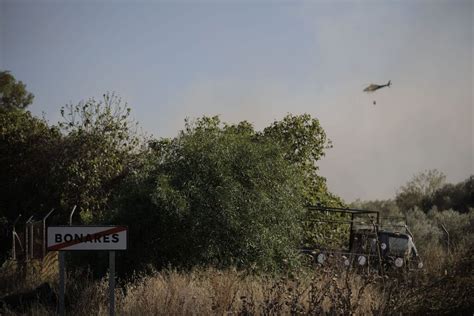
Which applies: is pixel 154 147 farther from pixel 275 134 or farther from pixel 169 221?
pixel 169 221

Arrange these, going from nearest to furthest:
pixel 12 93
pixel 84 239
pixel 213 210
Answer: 1. pixel 84 239
2. pixel 213 210
3. pixel 12 93

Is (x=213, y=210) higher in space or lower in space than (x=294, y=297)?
higher

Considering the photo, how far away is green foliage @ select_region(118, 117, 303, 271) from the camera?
1257 centimetres

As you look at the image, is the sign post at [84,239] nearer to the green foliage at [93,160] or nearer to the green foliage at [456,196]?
the green foliage at [93,160]

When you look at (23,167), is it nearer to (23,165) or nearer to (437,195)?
(23,165)

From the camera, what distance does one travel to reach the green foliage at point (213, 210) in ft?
41.2

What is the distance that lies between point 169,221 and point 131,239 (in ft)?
2.87

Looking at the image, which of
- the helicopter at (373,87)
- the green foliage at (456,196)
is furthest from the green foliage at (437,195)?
the helicopter at (373,87)

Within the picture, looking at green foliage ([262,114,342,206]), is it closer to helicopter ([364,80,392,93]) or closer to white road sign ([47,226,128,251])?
helicopter ([364,80,392,93])

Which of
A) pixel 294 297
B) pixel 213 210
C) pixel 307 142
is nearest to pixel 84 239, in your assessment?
pixel 294 297

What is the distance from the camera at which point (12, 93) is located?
3494cm

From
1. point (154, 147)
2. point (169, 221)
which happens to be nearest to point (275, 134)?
point (154, 147)

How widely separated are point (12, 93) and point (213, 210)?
83.6 feet

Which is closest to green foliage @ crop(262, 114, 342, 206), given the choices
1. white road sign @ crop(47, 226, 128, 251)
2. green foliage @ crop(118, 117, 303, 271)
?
green foliage @ crop(118, 117, 303, 271)
